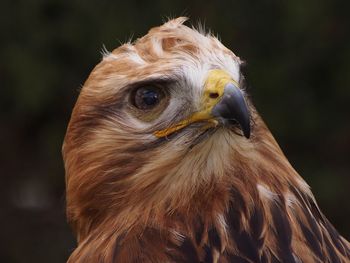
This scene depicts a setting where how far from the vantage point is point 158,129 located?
3.78m

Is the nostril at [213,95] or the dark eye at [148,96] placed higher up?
the nostril at [213,95]

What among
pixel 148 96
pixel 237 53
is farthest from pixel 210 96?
pixel 237 53

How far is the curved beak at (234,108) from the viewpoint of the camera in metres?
3.48

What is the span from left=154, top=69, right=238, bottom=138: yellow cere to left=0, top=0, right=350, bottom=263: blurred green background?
347cm

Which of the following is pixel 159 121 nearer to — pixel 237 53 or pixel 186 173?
pixel 186 173

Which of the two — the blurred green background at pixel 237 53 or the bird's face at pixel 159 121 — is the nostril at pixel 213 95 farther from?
the blurred green background at pixel 237 53

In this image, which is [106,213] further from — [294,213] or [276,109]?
[276,109]

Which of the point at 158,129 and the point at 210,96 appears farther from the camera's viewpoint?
the point at 158,129

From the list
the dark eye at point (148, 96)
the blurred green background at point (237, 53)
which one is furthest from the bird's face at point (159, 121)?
the blurred green background at point (237, 53)

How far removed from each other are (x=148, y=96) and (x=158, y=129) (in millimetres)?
131

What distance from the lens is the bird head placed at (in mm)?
3672

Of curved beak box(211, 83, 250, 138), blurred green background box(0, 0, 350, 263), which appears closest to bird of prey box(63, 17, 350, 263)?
curved beak box(211, 83, 250, 138)

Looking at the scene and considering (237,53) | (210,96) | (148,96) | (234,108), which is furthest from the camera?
(237,53)

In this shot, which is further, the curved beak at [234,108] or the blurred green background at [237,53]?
the blurred green background at [237,53]
